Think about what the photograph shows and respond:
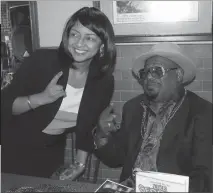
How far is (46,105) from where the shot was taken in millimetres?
2266

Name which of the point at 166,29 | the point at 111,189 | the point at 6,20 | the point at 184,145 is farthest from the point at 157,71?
the point at 6,20

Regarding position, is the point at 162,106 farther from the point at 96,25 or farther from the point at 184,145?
the point at 96,25

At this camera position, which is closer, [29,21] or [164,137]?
[164,137]

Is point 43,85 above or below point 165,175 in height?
above

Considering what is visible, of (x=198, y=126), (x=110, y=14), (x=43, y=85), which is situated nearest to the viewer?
(x=198, y=126)

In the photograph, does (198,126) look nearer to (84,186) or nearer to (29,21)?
(84,186)

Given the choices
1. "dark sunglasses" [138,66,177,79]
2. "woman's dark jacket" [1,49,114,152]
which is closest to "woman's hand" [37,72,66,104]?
"woman's dark jacket" [1,49,114,152]

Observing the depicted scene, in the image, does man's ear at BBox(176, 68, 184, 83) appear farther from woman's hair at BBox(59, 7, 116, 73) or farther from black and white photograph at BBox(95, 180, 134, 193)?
black and white photograph at BBox(95, 180, 134, 193)

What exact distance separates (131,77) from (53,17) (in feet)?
2.71

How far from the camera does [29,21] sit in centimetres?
272

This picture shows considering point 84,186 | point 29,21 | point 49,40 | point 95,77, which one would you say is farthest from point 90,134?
point 29,21

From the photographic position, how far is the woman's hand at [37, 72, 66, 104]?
2.10 meters

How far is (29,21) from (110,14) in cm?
70

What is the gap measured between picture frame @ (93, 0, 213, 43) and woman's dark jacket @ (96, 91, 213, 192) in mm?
596
